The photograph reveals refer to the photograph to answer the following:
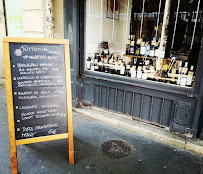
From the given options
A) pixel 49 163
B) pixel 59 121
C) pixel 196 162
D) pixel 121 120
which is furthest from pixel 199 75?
pixel 49 163

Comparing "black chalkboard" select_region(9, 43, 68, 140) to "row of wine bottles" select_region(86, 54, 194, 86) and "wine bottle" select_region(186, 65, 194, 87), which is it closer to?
"row of wine bottles" select_region(86, 54, 194, 86)

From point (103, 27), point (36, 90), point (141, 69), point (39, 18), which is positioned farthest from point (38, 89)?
point (103, 27)

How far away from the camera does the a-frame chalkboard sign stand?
7.28ft

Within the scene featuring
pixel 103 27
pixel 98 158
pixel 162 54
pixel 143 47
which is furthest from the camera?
pixel 103 27

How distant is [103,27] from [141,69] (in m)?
1.96

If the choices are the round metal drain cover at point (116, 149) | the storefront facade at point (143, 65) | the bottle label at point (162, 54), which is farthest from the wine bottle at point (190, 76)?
the round metal drain cover at point (116, 149)

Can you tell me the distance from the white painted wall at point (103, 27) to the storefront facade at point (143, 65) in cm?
1

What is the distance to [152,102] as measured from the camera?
347cm

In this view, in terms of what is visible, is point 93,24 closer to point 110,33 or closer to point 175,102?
point 110,33

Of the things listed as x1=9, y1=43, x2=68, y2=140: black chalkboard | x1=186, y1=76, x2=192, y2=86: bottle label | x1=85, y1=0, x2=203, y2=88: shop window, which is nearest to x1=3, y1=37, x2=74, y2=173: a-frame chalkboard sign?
x1=9, y1=43, x2=68, y2=140: black chalkboard

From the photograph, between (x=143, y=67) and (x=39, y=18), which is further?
(x=39, y=18)

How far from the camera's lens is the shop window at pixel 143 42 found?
139 inches

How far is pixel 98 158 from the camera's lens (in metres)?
2.77

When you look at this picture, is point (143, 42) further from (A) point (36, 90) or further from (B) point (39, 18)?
(A) point (36, 90)
